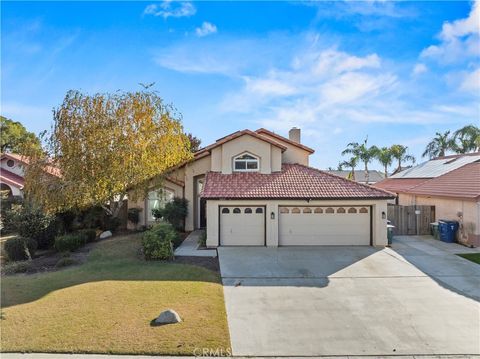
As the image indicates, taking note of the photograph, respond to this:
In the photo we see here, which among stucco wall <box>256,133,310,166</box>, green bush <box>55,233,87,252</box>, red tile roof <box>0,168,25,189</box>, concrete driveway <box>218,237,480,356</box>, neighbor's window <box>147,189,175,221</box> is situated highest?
stucco wall <box>256,133,310,166</box>

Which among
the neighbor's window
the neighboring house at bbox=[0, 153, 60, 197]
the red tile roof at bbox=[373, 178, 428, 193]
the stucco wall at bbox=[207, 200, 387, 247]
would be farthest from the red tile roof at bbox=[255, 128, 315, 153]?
the neighboring house at bbox=[0, 153, 60, 197]

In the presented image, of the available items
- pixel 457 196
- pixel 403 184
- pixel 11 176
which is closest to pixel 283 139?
pixel 457 196

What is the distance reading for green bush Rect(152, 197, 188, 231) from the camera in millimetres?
19797

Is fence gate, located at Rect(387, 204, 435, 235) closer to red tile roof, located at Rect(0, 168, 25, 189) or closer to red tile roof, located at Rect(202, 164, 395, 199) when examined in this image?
red tile roof, located at Rect(202, 164, 395, 199)

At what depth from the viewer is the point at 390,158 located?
1871 inches

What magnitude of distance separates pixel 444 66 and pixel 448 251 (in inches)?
346

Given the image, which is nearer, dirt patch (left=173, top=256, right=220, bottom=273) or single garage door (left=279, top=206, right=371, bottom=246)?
dirt patch (left=173, top=256, right=220, bottom=273)

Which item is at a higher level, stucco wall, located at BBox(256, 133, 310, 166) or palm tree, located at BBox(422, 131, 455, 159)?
palm tree, located at BBox(422, 131, 455, 159)

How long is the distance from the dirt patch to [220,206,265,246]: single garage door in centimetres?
268

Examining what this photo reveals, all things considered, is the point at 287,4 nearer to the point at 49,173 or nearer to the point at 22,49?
the point at 22,49

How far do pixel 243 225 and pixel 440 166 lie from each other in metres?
20.4

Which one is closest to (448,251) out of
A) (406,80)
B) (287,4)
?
(406,80)

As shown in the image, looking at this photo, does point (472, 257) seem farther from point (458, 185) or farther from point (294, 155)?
point (294, 155)

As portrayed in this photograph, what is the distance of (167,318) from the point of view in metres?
7.83
